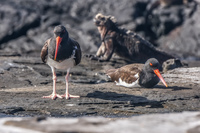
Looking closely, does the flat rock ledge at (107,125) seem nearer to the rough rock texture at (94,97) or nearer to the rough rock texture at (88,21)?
the rough rock texture at (94,97)

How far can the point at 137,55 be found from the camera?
1527cm

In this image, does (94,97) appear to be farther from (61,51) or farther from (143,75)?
(143,75)

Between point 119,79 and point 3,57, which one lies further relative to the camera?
point 3,57

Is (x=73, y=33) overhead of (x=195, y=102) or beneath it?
overhead

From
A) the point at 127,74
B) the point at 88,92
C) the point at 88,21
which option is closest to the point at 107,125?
the point at 88,92

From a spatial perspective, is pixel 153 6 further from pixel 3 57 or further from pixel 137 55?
pixel 3 57

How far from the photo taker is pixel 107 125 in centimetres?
388

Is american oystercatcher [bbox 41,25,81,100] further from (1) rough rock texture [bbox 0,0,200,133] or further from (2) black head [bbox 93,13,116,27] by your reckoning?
(2) black head [bbox 93,13,116,27]

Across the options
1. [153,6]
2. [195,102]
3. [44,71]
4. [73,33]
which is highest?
[153,6]

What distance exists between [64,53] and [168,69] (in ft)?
17.1

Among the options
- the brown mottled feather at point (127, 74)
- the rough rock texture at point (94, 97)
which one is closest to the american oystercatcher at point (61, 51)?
the rough rock texture at point (94, 97)

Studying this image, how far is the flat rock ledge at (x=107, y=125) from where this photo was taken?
3.70 meters

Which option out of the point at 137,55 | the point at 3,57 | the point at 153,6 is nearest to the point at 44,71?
the point at 3,57

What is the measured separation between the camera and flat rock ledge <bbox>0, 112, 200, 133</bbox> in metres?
3.70
